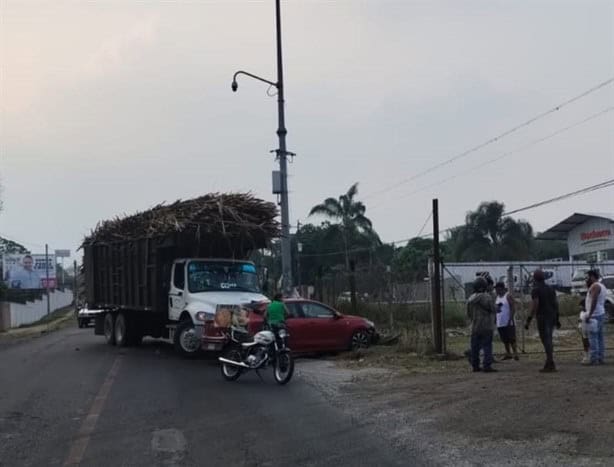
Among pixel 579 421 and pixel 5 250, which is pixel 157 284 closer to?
pixel 579 421

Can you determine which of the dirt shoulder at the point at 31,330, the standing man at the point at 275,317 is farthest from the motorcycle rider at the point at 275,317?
the dirt shoulder at the point at 31,330

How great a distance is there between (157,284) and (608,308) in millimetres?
13891

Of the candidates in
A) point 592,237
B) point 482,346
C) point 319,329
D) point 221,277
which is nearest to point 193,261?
point 221,277

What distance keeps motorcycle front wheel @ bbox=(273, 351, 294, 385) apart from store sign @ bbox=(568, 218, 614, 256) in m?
48.6

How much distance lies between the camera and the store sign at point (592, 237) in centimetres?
5709

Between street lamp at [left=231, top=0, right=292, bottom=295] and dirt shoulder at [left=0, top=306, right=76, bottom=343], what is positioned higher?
street lamp at [left=231, top=0, right=292, bottom=295]

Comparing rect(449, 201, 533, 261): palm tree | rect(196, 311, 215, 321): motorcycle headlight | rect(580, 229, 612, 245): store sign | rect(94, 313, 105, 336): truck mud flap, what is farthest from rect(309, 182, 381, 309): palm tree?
rect(196, 311, 215, 321): motorcycle headlight

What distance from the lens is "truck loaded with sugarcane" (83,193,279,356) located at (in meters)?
18.0

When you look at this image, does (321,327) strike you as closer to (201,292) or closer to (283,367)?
(201,292)

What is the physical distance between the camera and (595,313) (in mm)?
13688

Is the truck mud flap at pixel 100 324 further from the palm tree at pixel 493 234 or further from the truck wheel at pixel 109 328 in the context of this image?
the palm tree at pixel 493 234

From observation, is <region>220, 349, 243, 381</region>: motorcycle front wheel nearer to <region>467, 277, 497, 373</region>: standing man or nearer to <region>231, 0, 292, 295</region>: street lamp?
<region>467, 277, 497, 373</region>: standing man

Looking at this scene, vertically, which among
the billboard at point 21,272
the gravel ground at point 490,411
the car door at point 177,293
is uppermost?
the billboard at point 21,272

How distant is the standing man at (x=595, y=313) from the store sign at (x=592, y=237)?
150ft
